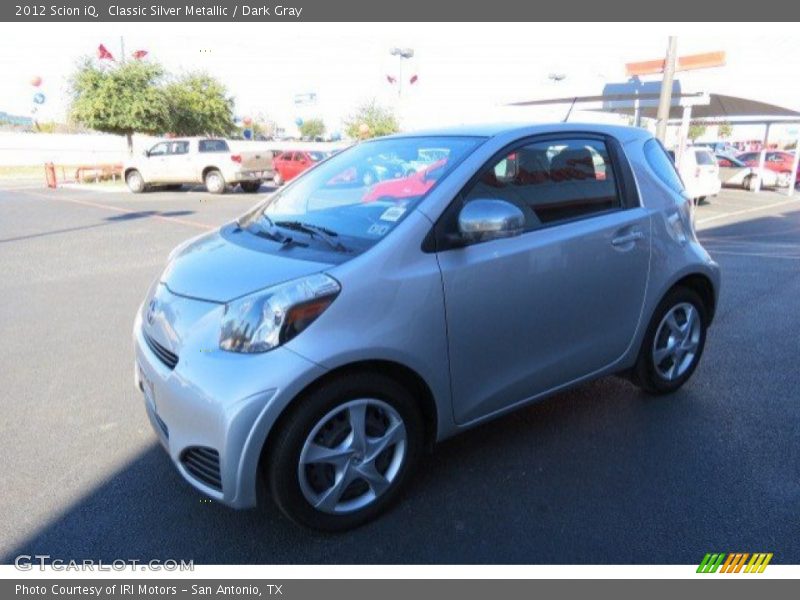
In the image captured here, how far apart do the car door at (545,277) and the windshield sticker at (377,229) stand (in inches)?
9.5

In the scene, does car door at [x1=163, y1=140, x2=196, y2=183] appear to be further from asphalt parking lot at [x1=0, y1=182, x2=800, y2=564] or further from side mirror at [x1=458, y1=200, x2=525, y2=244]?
side mirror at [x1=458, y1=200, x2=525, y2=244]

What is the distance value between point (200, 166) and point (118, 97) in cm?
780

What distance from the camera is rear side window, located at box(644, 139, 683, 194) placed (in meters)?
3.57

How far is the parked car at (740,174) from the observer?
23703 millimetres

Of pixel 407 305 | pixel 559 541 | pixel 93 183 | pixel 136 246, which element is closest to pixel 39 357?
pixel 407 305

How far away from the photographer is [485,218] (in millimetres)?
2535

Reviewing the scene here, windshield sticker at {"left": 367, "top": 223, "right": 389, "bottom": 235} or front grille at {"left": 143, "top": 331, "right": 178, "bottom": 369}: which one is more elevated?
windshield sticker at {"left": 367, "top": 223, "right": 389, "bottom": 235}

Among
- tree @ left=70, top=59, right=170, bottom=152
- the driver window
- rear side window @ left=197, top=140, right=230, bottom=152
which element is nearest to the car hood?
rear side window @ left=197, top=140, right=230, bottom=152

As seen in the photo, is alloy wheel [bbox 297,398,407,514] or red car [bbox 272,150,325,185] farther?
red car [bbox 272,150,325,185]

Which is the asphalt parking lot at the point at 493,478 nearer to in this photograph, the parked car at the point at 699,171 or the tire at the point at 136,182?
the parked car at the point at 699,171

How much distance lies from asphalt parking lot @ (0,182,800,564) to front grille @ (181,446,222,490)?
1.13ft

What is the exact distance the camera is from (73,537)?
250 centimetres

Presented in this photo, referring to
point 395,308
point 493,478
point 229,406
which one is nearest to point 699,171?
point 493,478

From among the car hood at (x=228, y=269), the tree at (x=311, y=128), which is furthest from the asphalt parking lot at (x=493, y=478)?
the tree at (x=311, y=128)
